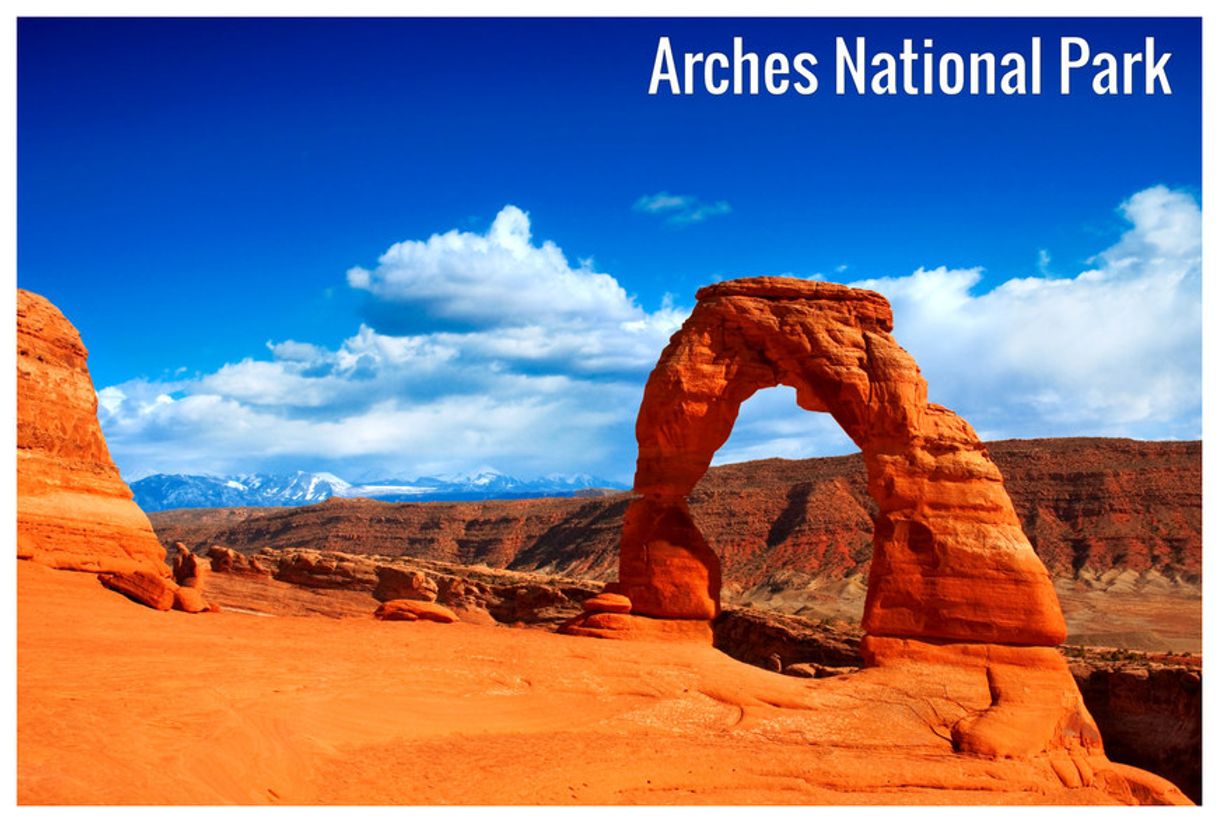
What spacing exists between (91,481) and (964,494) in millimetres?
16636

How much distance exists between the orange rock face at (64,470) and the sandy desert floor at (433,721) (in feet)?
2.41

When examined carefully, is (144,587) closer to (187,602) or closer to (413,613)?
(187,602)

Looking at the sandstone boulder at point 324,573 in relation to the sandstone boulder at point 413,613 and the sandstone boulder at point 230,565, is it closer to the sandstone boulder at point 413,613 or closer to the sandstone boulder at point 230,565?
the sandstone boulder at point 230,565

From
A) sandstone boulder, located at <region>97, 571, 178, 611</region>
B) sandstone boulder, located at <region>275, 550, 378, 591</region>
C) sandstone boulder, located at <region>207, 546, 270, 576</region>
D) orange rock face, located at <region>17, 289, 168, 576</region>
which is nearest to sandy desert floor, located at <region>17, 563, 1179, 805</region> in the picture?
sandstone boulder, located at <region>97, 571, 178, 611</region>

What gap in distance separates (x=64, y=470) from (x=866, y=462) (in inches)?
597

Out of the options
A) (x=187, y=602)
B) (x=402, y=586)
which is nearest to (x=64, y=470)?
(x=187, y=602)

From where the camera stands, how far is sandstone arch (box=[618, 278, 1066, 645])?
22.4 m

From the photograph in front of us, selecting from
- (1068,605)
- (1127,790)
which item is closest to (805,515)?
(1068,605)

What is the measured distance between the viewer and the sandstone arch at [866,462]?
22406mm

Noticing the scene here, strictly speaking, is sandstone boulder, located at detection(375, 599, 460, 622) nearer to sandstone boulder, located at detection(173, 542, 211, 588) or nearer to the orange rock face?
the orange rock face

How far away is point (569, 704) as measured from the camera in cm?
A: 1764

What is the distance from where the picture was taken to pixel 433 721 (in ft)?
52.9

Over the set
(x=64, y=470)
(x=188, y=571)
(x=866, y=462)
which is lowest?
(x=188, y=571)

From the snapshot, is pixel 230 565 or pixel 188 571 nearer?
pixel 188 571
